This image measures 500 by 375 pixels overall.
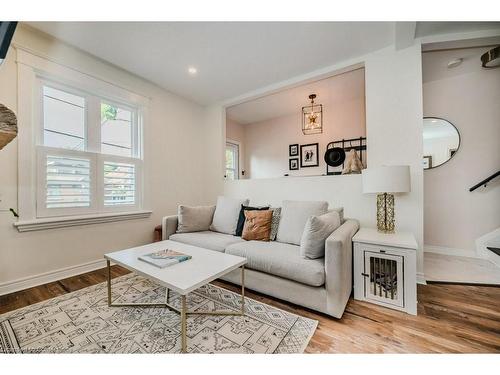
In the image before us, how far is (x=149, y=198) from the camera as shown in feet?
10.5

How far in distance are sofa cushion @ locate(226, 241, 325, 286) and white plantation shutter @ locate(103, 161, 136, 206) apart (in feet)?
5.66

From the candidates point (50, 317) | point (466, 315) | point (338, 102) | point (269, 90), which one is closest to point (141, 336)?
point (50, 317)

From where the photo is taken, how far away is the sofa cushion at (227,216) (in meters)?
2.73

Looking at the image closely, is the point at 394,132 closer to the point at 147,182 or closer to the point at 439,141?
the point at 439,141

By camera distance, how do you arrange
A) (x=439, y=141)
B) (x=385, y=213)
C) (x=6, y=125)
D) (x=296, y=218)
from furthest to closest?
(x=439, y=141) → (x=296, y=218) → (x=385, y=213) → (x=6, y=125)

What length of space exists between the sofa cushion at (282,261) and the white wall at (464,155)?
2.54 m

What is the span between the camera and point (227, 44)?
2.37 meters

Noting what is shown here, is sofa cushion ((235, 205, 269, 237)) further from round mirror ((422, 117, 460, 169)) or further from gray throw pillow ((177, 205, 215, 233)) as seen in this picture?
round mirror ((422, 117, 460, 169))

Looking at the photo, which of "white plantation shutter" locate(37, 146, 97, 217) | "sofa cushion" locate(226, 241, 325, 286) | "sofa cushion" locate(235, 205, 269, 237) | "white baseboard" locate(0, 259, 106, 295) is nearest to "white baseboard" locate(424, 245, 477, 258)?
"sofa cushion" locate(226, 241, 325, 286)

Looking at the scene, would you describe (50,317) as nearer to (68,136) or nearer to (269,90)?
(68,136)

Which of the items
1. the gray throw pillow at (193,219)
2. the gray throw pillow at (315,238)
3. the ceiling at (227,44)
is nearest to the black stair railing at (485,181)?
the ceiling at (227,44)

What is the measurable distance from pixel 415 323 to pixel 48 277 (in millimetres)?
3372

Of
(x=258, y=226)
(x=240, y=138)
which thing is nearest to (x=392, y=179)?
(x=258, y=226)
